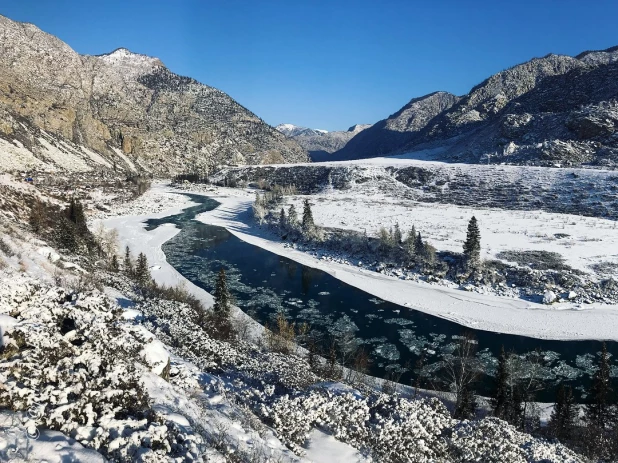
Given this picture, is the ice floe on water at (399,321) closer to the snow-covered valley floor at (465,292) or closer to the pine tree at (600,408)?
the snow-covered valley floor at (465,292)


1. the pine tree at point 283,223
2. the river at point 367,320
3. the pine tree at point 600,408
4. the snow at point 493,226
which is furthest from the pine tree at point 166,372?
the pine tree at point 283,223

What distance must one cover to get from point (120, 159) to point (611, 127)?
183424 mm

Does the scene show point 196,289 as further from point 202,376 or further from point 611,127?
point 611,127

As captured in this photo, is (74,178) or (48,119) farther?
(48,119)

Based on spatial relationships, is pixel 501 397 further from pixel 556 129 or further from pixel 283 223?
pixel 556 129

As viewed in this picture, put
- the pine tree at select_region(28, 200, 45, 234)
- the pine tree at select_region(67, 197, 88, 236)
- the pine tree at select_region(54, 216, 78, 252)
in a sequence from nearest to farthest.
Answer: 1. the pine tree at select_region(54, 216, 78, 252)
2. the pine tree at select_region(28, 200, 45, 234)
3. the pine tree at select_region(67, 197, 88, 236)

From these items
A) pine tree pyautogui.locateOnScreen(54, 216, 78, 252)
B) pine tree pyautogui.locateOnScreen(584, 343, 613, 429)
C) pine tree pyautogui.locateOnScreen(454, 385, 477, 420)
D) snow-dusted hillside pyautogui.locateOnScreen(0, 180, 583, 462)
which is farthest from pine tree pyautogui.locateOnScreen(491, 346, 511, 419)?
pine tree pyautogui.locateOnScreen(54, 216, 78, 252)

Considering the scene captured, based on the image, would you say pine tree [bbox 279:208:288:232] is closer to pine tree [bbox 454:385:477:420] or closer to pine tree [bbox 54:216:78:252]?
pine tree [bbox 54:216:78:252]

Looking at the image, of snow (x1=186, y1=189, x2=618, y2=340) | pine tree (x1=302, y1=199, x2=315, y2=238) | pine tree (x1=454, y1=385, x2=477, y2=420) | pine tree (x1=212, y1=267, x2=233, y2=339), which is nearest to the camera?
pine tree (x1=454, y1=385, x2=477, y2=420)

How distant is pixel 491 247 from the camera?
5372 cm

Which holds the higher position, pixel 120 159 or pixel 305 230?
pixel 120 159

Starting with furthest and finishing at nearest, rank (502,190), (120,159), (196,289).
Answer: (120,159)
(502,190)
(196,289)

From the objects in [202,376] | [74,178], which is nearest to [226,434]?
[202,376]

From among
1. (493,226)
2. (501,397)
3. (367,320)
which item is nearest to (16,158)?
(367,320)
